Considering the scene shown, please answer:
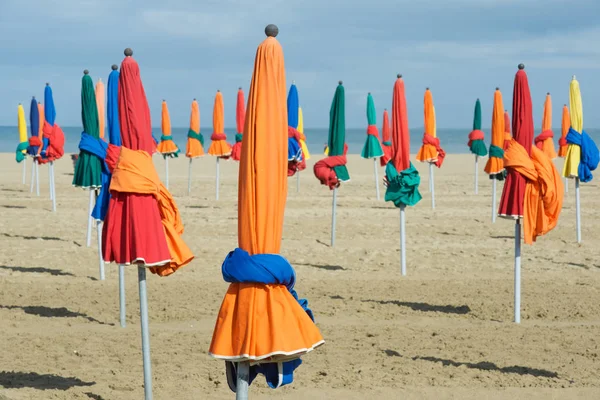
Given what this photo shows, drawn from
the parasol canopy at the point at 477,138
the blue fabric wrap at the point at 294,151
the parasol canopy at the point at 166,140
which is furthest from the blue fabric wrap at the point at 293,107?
the parasol canopy at the point at 166,140

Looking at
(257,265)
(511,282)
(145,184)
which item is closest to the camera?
(257,265)

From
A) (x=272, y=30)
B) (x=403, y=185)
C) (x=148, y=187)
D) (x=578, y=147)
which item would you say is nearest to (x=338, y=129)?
(x=403, y=185)

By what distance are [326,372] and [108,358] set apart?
2412 millimetres

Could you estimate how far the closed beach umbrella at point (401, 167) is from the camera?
1291 centimetres

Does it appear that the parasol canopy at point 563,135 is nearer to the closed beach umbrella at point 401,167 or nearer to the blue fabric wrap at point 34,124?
the closed beach umbrella at point 401,167

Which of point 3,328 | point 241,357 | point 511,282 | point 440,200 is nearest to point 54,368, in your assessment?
point 3,328

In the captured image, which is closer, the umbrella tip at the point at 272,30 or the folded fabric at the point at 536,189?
the umbrella tip at the point at 272,30

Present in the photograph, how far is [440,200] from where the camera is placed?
2522 centimetres

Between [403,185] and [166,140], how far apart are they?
16.3 meters

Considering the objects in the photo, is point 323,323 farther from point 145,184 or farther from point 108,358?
point 145,184

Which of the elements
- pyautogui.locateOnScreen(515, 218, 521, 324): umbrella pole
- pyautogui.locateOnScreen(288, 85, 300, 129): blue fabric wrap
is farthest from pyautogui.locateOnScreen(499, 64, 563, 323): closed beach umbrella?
pyautogui.locateOnScreen(288, 85, 300, 129): blue fabric wrap

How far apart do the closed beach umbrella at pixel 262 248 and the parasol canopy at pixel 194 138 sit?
21.6m

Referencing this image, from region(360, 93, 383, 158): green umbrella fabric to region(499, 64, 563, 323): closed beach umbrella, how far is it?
44.1 feet

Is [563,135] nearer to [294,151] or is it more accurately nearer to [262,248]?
[294,151]
